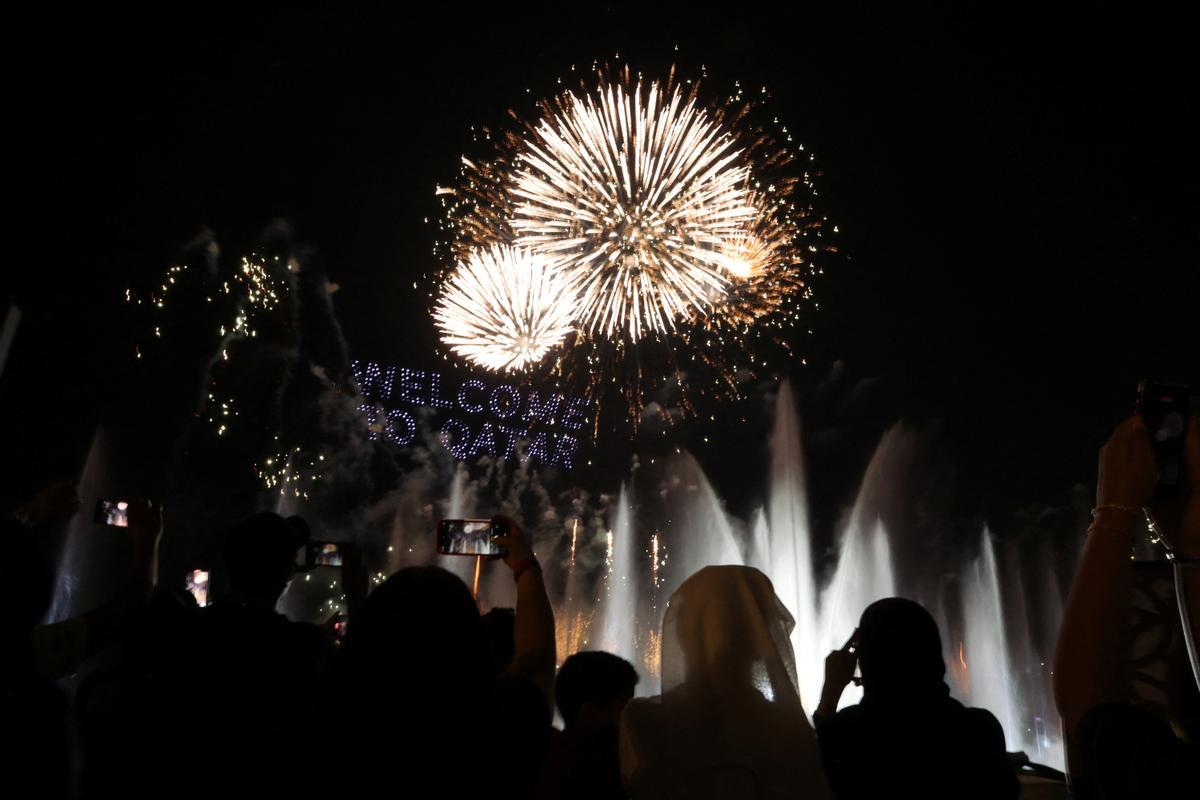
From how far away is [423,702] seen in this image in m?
1.99

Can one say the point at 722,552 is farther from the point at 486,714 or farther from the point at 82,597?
the point at 486,714

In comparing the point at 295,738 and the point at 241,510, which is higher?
the point at 241,510

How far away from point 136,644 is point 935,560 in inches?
1502

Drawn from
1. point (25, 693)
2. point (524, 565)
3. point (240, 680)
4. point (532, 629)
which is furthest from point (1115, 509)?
point (25, 693)

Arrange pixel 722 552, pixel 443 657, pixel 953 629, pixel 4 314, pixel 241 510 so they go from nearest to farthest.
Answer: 1. pixel 443 657
2. pixel 4 314
3. pixel 241 510
4. pixel 953 629
5. pixel 722 552

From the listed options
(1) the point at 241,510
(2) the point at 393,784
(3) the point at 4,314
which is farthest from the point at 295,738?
(1) the point at 241,510

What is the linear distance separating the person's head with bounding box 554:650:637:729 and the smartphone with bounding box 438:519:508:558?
2.40m

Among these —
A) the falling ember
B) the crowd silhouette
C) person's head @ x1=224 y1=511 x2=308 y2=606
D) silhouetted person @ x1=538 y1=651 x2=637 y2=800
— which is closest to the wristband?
silhouetted person @ x1=538 y1=651 x2=637 y2=800

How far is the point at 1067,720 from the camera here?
1.86m

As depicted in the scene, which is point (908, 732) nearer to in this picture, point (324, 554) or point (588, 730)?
point (588, 730)

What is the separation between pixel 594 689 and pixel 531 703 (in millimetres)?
783

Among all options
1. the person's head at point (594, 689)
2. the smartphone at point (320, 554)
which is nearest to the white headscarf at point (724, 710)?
the person's head at point (594, 689)

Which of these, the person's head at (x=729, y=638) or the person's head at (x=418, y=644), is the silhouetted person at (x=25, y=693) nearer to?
the person's head at (x=418, y=644)

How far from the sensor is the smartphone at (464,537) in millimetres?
6016
